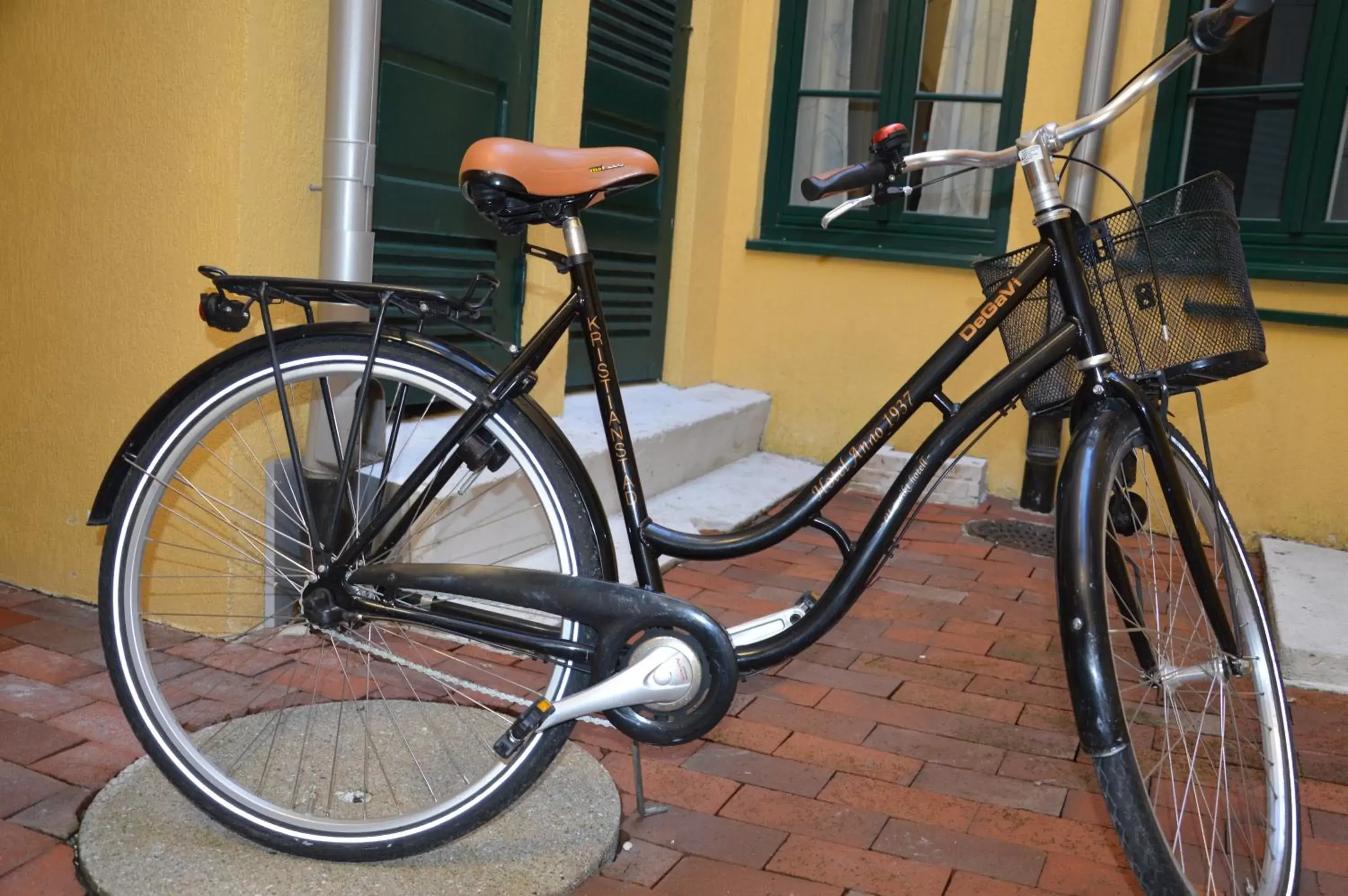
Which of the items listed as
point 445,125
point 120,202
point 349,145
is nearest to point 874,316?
point 445,125

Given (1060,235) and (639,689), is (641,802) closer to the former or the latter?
(639,689)

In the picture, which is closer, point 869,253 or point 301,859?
point 301,859

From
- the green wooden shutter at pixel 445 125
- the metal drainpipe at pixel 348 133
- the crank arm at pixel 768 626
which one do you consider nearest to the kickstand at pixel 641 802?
the crank arm at pixel 768 626

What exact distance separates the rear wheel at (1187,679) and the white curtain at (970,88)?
302 centimetres

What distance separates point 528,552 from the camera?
11.0 ft

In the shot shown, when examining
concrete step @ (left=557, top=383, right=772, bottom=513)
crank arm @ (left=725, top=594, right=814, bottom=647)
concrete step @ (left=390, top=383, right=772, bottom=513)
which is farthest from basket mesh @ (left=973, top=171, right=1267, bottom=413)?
concrete step @ (left=557, top=383, right=772, bottom=513)

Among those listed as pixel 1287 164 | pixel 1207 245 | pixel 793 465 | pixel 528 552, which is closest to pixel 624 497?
pixel 1207 245

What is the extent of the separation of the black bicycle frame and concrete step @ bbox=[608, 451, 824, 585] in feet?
4.41

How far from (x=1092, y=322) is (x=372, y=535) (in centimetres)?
120

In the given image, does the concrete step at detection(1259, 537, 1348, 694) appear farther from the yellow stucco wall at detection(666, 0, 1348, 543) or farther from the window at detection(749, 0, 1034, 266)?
the window at detection(749, 0, 1034, 266)

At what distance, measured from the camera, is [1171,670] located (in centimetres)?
198

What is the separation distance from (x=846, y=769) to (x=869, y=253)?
3004mm

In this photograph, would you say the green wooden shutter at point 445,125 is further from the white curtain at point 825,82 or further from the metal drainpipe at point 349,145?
the white curtain at point 825,82

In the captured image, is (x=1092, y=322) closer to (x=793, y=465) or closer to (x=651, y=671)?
(x=651, y=671)
